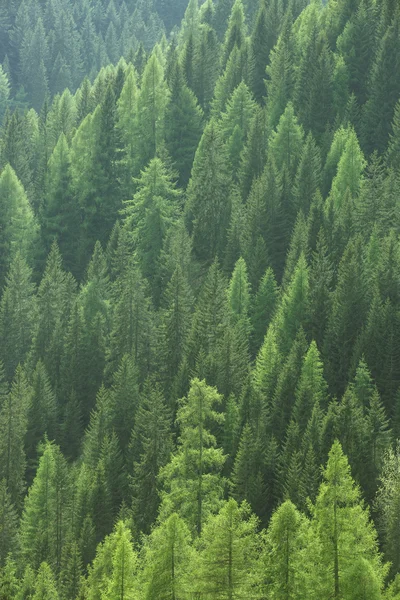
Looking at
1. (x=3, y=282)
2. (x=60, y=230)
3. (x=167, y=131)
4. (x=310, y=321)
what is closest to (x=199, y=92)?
(x=167, y=131)

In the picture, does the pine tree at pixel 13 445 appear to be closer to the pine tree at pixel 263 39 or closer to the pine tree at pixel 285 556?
the pine tree at pixel 285 556

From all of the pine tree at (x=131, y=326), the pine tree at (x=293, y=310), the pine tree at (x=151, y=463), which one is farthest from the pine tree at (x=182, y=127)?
the pine tree at (x=151, y=463)

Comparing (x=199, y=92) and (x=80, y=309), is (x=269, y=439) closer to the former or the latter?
(x=80, y=309)

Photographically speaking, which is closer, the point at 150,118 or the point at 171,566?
the point at 171,566

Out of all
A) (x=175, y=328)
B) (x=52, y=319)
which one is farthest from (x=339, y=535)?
(x=52, y=319)

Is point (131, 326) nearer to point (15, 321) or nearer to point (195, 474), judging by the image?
point (15, 321)
